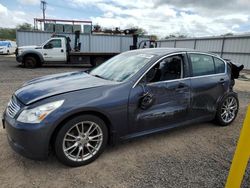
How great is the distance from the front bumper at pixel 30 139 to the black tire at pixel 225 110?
3.23 metres

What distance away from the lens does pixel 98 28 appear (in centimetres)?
2228

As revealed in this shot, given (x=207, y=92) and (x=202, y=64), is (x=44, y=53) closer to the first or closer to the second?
(x=202, y=64)

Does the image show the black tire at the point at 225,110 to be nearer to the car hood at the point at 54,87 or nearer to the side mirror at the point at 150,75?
the side mirror at the point at 150,75

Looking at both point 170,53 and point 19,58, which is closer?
point 170,53

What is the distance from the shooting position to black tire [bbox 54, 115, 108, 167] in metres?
2.60

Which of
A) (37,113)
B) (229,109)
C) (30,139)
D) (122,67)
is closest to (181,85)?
(122,67)

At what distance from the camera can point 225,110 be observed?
14.0ft

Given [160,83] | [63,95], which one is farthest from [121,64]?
[63,95]

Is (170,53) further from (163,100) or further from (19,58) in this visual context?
(19,58)

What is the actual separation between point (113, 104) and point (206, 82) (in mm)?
1915

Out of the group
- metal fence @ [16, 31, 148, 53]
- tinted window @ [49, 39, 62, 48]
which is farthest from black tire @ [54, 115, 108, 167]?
metal fence @ [16, 31, 148, 53]

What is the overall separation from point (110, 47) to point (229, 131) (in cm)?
1753

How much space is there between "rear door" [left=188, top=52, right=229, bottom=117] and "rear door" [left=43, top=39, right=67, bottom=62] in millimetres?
11569

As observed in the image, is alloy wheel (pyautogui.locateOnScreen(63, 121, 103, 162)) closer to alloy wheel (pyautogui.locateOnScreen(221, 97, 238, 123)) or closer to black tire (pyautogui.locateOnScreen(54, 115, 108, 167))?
black tire (pyautogui.locateOnScreen(54, 115, 108, 167))
